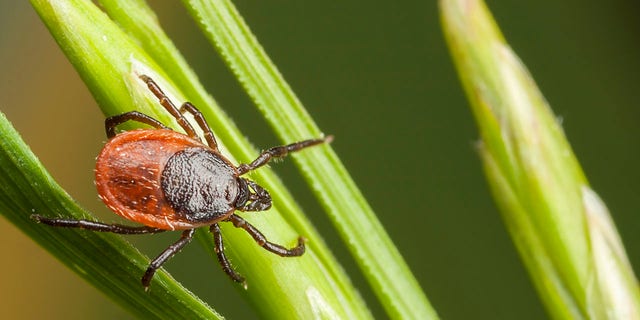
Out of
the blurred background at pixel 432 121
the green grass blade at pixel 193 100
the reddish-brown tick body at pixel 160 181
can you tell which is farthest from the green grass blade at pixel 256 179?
the blurred background at pixel 432 121

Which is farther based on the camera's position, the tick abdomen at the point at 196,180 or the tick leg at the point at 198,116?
the tick abdomen at the point at 196,180

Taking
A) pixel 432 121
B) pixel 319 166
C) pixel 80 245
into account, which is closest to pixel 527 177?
pixel 319 166

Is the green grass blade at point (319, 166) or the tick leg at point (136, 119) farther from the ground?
the tick leg at point (136, 119)

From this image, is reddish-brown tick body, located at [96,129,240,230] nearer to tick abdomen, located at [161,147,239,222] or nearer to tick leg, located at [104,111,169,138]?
tick abdomen, located at [161,147,239,222]

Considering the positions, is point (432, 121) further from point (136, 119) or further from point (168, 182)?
point (136, 119)

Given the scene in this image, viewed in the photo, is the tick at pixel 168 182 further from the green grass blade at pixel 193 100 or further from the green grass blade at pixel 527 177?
the green grass blade at pixel 527 177

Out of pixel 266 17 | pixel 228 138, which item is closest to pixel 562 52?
pixel 266 17

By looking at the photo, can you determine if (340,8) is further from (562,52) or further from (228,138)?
(228,138)
